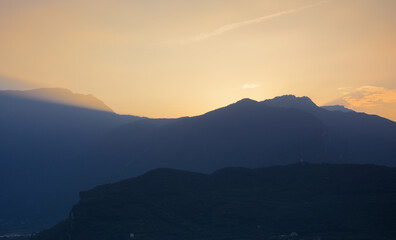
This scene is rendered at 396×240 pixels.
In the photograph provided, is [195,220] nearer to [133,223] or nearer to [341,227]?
[133,223]

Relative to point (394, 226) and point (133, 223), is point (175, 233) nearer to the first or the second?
point (133, 223)

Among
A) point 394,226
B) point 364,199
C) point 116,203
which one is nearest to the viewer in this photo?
point 394,226

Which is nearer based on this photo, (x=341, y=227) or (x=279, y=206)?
(x=341, y=227)

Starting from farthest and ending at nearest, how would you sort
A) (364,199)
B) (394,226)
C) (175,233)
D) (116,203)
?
(116,203) → (364,199) → (175,233) → (394,226)

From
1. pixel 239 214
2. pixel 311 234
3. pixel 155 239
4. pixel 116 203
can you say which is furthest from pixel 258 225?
pixel 116 203

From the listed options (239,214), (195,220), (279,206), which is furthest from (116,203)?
(279,206)

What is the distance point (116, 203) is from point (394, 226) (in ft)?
394

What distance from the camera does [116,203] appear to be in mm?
198375

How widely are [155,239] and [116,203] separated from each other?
144 feet

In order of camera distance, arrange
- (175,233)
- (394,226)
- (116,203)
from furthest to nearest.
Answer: (116,203) < (175,233) < (394,226)

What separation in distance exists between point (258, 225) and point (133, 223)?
53771 mm

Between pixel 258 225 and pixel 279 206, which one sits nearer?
pixel 258 225

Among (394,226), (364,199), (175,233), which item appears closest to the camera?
(394,226)

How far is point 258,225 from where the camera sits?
178m
